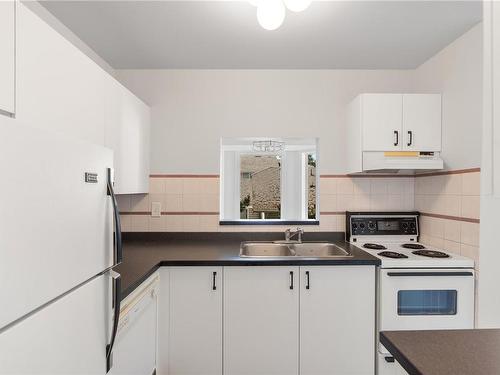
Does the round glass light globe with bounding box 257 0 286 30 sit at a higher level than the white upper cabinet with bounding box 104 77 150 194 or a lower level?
higher

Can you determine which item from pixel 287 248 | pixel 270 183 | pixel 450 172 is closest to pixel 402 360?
pixel 287 248

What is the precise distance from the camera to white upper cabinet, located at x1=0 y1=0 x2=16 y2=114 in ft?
3.23

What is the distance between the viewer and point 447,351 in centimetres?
79

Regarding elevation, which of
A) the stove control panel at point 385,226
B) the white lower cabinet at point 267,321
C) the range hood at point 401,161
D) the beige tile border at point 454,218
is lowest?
the white lower cabinet at point 267,321

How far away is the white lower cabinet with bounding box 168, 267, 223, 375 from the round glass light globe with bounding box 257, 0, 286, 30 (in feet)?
4.71

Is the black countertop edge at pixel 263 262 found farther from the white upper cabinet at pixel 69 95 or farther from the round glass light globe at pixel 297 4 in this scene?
the round glass light globe at pixel 297 4

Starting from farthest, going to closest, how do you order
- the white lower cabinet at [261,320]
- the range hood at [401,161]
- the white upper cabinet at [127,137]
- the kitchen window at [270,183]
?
the kitchen window at [270,183] → the range hood at [401,161] → the white lower cabinet at [261,320] → the white upper cabinet at [127,137]

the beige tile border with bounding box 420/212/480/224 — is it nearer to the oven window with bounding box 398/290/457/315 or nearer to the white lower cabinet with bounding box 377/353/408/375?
the oven window with bounding box 398/290/457/315

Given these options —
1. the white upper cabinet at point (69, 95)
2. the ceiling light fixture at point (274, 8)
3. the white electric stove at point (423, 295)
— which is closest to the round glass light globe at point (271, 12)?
the ceiling light fixture at point (274, 8)

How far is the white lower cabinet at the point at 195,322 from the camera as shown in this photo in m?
1.95

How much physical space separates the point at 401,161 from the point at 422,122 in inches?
14.0

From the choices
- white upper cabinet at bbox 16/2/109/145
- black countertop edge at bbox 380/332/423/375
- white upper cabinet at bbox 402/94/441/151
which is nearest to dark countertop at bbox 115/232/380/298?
white upper cabinet at bbox 16/2/109/145

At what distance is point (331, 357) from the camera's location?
1948 mm

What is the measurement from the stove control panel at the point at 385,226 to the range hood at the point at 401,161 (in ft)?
1.58
